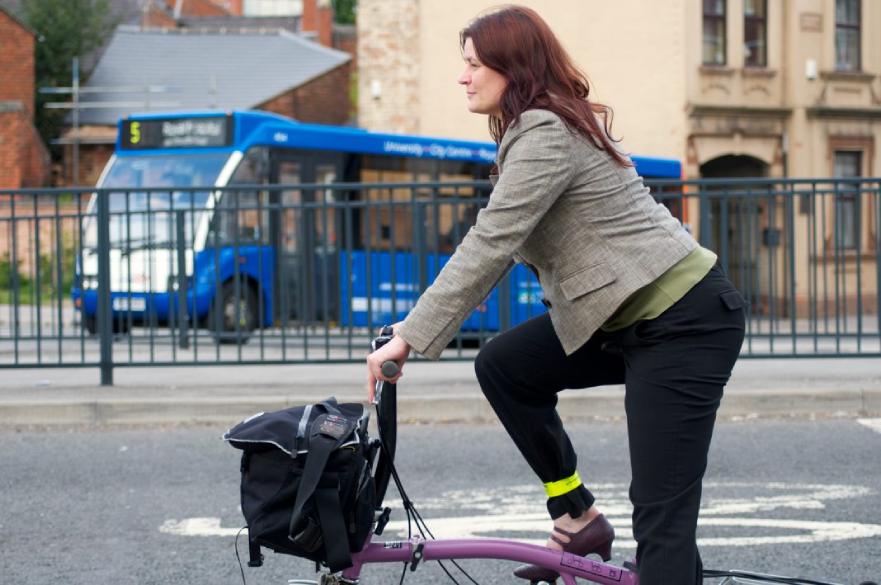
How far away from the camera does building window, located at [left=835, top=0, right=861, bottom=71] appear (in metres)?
27.9

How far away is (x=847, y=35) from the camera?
28062 millimetres

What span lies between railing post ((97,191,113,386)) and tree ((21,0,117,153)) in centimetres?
3680

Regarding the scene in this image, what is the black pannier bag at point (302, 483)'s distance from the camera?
2.93 metres

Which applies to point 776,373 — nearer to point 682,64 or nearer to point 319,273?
point 319,273

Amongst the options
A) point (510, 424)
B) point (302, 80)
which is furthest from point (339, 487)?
point (302, 80)

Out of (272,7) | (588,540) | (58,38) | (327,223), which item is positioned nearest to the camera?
(588,540)

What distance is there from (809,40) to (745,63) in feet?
4.70

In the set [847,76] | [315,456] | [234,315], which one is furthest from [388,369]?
[847,76]

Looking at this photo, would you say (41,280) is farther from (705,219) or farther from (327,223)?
(705,219)

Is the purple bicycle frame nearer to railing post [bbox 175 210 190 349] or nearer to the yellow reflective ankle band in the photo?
the yellow reflective ankle band

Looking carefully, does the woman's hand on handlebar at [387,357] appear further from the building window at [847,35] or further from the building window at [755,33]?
the building window at [847,35]

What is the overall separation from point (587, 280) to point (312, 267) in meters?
7.42

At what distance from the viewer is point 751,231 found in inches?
391

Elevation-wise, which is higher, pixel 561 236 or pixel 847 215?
pixel 847 215
